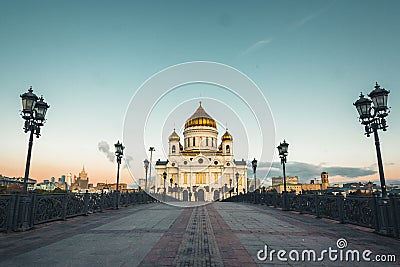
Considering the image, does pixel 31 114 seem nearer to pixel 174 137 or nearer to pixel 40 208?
pixel 40 208

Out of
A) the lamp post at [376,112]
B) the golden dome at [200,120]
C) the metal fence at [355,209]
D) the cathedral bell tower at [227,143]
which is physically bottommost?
the metal fence at [355,209]

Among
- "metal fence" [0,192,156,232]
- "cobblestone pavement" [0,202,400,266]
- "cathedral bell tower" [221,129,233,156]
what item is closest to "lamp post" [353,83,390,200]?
"cobblestone pavement" [0,202,400,266]

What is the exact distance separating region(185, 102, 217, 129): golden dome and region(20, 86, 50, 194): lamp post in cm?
6086

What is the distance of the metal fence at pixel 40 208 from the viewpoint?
8.05 m

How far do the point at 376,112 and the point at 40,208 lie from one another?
39.4ft

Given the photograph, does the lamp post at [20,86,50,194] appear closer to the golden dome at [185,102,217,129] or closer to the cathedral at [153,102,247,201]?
the cathedral at [153,102,247,201]

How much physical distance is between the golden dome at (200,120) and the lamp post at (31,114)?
200 ft

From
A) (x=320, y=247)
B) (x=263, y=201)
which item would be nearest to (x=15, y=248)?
(x=320, y=247)

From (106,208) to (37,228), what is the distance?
8.34 meters

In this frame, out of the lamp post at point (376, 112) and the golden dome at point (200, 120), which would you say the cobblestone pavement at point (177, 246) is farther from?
the golden dome at point (200, 120)

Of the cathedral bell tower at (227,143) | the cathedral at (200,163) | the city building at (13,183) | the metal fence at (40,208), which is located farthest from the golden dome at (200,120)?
→ the metal fence at (40,208)

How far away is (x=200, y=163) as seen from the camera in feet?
224

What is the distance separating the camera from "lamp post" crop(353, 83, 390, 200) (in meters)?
8.68

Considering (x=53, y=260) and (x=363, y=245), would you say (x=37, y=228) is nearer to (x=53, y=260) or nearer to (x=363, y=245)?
(x=53, y=260)
